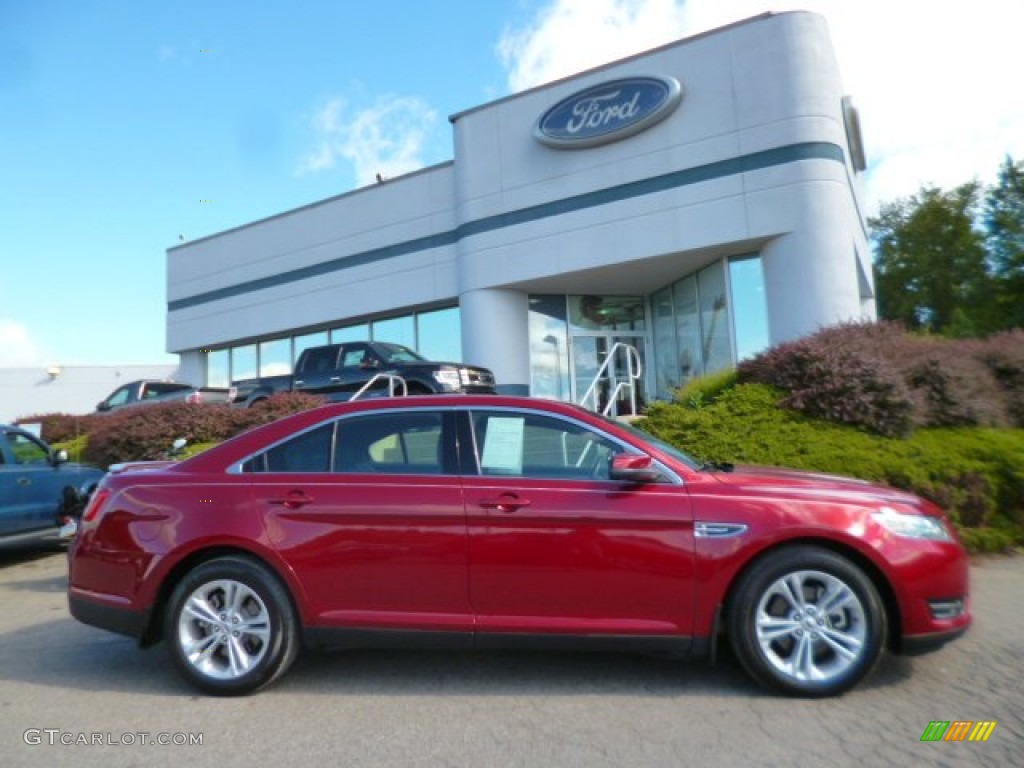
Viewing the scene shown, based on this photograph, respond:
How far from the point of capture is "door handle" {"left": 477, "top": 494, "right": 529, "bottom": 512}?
3.75 meters

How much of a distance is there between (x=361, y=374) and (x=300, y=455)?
8822 millimetres

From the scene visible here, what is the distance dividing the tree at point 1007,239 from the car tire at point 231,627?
27121 mm

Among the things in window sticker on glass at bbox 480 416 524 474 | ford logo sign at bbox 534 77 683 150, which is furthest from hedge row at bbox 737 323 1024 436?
ford logo sign at bbox 534 77 683 150

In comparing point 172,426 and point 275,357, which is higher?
point 275,357

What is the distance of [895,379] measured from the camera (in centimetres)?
780

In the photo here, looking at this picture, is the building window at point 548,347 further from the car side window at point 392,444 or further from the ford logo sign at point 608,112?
the car side window at point 392,444

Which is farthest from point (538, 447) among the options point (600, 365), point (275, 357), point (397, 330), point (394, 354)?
point (275, 357)

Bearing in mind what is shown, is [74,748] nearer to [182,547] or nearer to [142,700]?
[142,700]

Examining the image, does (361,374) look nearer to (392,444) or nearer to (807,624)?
(392,444)

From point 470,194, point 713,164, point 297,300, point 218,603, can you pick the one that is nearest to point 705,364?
point 713,164

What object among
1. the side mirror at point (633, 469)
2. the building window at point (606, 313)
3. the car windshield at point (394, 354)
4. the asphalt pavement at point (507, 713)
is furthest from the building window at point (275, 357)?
the side mirror at point (633, 469)

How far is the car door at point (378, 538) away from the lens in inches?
148

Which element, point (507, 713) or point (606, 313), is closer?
point (507, 713)

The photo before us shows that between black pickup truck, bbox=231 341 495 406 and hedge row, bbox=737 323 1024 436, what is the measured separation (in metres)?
5.03
